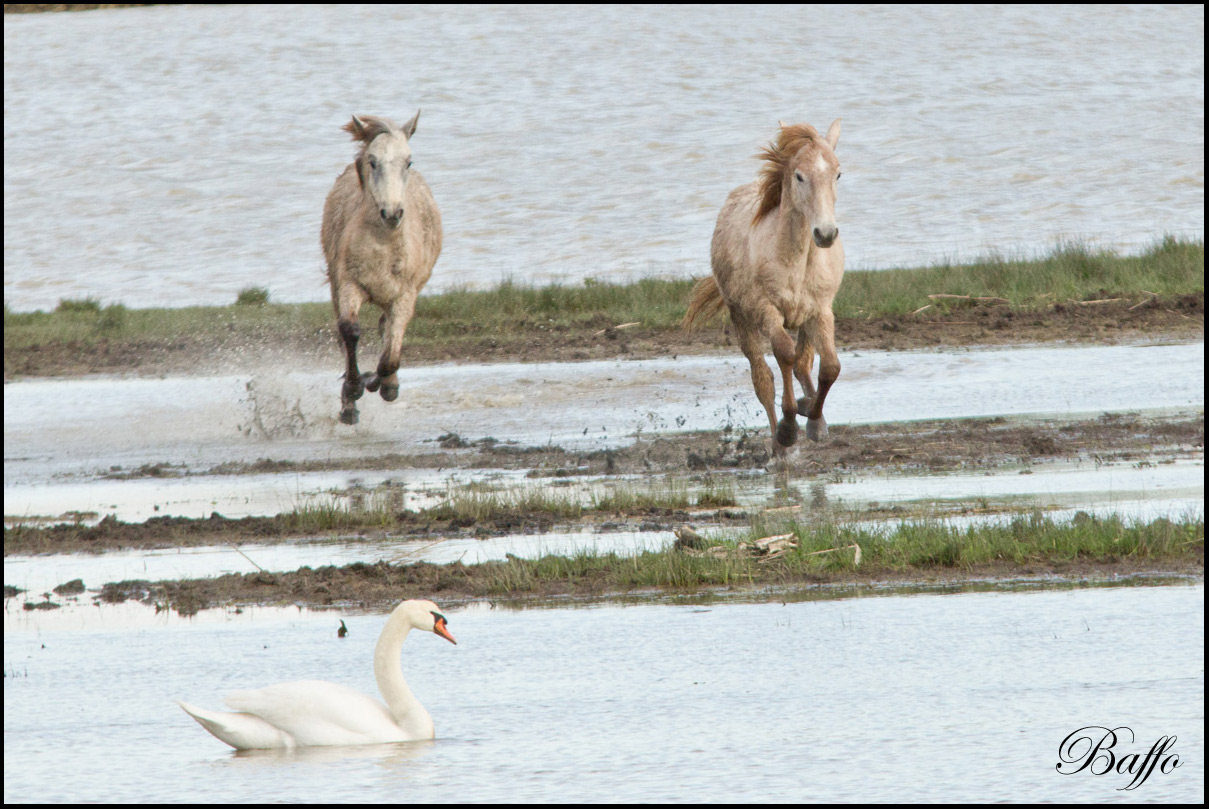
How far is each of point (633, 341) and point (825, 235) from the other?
782cm

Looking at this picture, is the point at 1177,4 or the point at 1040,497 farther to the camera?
the point at 1177,4

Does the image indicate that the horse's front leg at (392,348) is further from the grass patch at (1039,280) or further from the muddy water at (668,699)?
the grass patch at (1039,280)

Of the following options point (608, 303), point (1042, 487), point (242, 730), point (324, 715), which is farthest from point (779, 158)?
point (608, 303)

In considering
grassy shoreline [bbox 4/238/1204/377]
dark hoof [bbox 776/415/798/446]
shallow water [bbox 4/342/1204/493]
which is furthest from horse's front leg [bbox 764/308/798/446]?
grassy shoreline [bbox 4/238/1204/377]

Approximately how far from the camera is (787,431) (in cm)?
1170

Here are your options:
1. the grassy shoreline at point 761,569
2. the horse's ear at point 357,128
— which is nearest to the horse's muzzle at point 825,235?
the grassy shoreline at point 761,569

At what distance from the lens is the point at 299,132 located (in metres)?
40.6

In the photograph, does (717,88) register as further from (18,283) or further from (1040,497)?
(1040,497)

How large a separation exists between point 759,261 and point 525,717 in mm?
6193

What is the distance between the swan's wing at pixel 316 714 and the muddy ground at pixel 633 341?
11505 mm

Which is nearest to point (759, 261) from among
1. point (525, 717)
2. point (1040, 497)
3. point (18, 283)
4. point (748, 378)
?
point (1040, 497)

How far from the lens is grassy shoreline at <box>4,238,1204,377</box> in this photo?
1817cm

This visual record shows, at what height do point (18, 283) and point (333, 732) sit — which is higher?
point (18, 283)

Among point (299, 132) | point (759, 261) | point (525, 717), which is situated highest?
point (299, 132)
